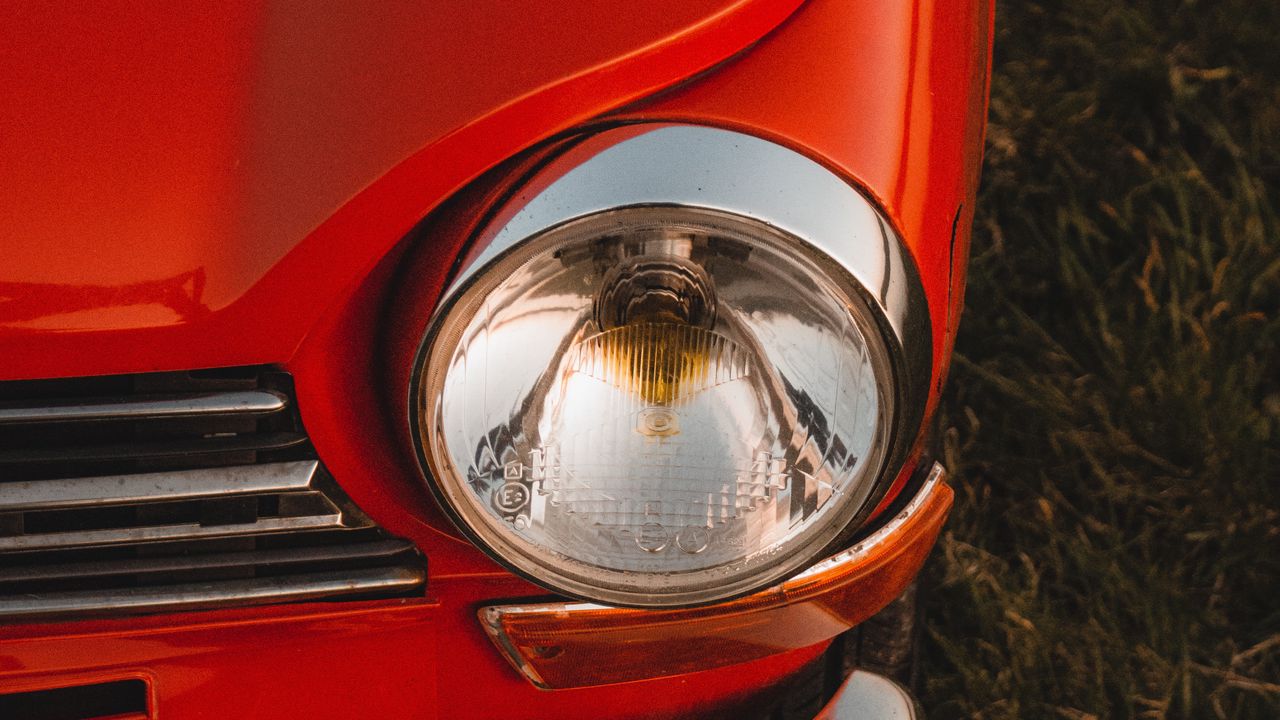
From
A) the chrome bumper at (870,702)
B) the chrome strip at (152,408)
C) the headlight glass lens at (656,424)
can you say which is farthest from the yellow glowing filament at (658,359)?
the chrome bumper at (870,702)

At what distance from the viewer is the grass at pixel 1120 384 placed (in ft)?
6.72

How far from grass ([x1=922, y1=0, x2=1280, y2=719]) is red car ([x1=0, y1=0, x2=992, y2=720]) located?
106cm

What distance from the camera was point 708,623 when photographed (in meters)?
1.21

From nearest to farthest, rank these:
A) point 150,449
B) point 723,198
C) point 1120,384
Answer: point 723,198, point 150,449, point 1120,384

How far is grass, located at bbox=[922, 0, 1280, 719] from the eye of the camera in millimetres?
2049

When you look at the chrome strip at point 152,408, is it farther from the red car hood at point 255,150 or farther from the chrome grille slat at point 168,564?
the chrome grille slat at point 168,564

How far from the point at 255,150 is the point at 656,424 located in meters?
0.42

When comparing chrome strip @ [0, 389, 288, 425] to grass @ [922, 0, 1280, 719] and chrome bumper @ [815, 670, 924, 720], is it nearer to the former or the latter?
chrome bumper @ [815, 670, 924, 720]

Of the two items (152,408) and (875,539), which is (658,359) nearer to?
(875,539)

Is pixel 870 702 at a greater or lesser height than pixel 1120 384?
lesser

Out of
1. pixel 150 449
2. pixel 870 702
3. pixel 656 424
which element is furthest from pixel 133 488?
pixel 870 702

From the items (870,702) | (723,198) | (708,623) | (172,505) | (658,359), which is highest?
(723,198)

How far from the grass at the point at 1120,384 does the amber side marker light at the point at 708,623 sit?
2.84 ft

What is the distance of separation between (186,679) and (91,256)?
1.42 feet
